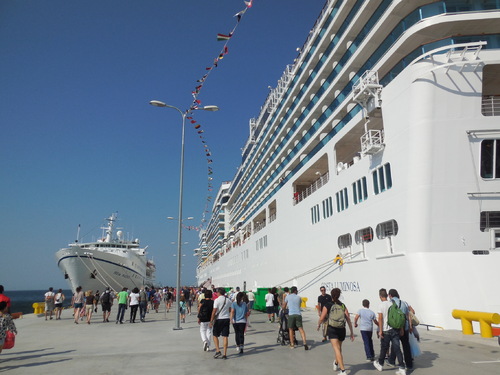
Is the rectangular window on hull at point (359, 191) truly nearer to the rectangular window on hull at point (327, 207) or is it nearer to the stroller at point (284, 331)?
the rectangular window on hull at point (327, 207)

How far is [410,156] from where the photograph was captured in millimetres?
11953

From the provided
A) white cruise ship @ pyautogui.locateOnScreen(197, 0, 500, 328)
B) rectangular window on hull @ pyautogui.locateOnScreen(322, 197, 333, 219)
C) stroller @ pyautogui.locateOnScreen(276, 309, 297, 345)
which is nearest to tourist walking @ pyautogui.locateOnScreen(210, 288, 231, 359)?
stroller @ pyautogui.locateOnScreen(276, 309, 297, 345)

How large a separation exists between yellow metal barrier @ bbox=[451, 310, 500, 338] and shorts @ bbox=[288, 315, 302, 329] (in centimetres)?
476

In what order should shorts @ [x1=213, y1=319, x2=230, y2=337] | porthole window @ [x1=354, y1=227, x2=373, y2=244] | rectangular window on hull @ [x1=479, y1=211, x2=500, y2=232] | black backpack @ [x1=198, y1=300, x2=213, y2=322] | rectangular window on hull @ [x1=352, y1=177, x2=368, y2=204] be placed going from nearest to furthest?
shorts @ [x1=213, y1=319, x2=230, y2=337], black backpack @ [x1=198, y1=300, x2=213, y2=322], rectangular window on hull @ [x1=479, y1=211, x2=500, y2=232], porthole window @ [x1=354, y1=227, x2=373, y2=244], rectangular window on hull @ [x1=352, y1=177, x2=368, y2=204]

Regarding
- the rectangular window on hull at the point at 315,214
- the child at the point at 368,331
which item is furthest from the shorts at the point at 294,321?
the rectangular window on hull at the point at 315,214

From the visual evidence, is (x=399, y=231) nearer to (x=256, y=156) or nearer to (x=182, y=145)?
(x=182, y=145)

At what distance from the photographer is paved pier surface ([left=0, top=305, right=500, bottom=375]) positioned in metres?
6.70

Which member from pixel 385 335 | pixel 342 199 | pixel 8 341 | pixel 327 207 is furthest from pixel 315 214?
pixel 8 341

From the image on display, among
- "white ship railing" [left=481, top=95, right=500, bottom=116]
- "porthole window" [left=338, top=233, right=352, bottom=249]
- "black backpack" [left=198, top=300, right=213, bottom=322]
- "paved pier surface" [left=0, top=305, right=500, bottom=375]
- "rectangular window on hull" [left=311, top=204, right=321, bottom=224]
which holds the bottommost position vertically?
"paved pier surface" [left=0, top=305, right=500, bottom=375]

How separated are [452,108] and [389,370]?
28.5 feet

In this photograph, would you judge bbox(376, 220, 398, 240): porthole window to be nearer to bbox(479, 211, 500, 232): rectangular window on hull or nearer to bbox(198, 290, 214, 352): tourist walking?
bbox(479, 211, 500, 232): rectangular window on hull

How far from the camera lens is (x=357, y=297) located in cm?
1488

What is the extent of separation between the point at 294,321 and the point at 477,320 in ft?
16.5

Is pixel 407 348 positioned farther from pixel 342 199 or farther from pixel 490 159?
pixel 342 199
